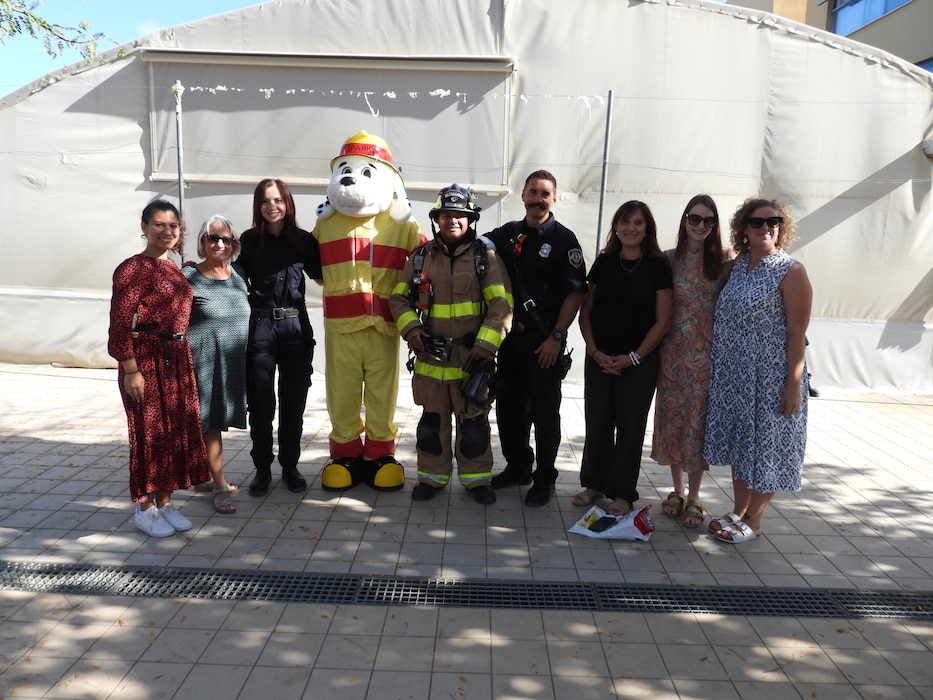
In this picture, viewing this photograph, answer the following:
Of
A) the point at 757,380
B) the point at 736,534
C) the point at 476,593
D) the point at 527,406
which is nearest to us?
the point at 476,593

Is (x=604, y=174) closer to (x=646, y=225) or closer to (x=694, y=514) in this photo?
(x=646, y=225)

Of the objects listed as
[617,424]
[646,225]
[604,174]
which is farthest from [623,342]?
[604,174]

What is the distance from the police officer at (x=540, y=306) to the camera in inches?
159

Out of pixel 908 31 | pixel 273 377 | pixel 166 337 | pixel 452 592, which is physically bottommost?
pixel 452 592

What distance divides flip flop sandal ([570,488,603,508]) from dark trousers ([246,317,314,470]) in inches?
73.4

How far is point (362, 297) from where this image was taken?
4.20 meters

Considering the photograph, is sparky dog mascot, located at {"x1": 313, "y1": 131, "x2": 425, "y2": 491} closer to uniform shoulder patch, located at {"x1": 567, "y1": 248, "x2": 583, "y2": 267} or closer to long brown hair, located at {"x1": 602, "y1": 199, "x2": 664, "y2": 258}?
uniform shoulder patch, located at {"x1": 567, "y1": 248, "x2": 583, "y2": 267}

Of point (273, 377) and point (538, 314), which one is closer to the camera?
point (538, 314)

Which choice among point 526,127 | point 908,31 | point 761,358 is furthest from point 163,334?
point 908,31

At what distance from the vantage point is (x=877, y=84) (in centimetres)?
723

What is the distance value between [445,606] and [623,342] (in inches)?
68.5

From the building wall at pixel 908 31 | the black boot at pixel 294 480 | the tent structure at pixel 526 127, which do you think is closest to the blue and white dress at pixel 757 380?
the black boot at pixel 294 480

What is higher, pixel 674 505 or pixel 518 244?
pixel 518 244

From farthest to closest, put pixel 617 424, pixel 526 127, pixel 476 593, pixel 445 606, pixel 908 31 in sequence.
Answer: pixel 908 31
pixel 526 127
pixel 617 424
pixel 476 593
pixel 445 606
